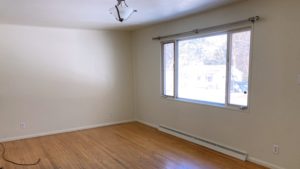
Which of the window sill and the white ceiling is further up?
the white ceiling

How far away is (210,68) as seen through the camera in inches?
160

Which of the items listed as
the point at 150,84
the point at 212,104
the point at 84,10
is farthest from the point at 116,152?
the point at 84,10

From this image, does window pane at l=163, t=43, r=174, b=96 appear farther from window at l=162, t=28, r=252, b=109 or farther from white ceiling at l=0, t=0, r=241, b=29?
white ceiling at l=0, t=0, r=241, b=29

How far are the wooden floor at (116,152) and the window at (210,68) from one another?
2.94 ft

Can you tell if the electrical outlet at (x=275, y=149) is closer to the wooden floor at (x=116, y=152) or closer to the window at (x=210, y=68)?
the wooden floor at (x=116, y=152)

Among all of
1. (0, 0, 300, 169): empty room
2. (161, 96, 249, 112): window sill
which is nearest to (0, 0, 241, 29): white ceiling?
(0, 0, 300, 169): empty room

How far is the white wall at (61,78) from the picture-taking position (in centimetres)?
460

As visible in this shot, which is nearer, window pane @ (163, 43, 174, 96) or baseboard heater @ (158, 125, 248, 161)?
baseboard heater @ (158, 125, 248, 161)

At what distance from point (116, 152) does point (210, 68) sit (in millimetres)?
2183

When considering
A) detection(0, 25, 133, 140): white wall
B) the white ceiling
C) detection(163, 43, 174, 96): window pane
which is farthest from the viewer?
detection(163, 43, 174, 96): window pane

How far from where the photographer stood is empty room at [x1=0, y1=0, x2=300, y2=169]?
3.08 metres

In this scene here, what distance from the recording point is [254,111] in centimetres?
330

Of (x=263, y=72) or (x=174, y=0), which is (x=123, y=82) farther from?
(x=263, y=72)

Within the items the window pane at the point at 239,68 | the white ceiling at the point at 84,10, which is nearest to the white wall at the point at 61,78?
the white ceiling at the point at 84,10
